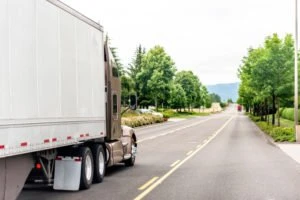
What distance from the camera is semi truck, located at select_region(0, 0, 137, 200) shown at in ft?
27.0

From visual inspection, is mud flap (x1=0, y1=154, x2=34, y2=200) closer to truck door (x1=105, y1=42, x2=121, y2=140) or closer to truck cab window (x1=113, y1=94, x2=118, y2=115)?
truck door (x1=105, y1=42, x2=121, y2=140)

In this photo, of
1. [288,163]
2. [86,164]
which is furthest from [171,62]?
[86,164]

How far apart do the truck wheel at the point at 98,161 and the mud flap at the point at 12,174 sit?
378 cm

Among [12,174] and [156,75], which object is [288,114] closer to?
[156,75]

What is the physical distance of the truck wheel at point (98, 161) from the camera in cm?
1296

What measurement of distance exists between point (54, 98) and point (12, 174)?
190 centimetres

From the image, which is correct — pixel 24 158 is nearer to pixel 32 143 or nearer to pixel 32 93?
pixel 32 143

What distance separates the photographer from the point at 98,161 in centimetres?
1305

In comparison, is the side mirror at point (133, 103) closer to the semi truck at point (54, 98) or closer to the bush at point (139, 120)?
the semi truck at point (54, 98)

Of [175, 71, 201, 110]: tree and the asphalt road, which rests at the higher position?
[175, 71, 201, 110]: tree

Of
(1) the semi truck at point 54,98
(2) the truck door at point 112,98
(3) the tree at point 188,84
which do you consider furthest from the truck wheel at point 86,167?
(3) the tree at point 188,84

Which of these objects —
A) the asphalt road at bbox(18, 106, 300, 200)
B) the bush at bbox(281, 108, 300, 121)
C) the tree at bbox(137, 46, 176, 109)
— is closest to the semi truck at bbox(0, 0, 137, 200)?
the asphalt road at bbox(18, 106, 300, 200)

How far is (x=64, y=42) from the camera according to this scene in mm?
10797

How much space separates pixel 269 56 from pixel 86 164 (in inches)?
1167
